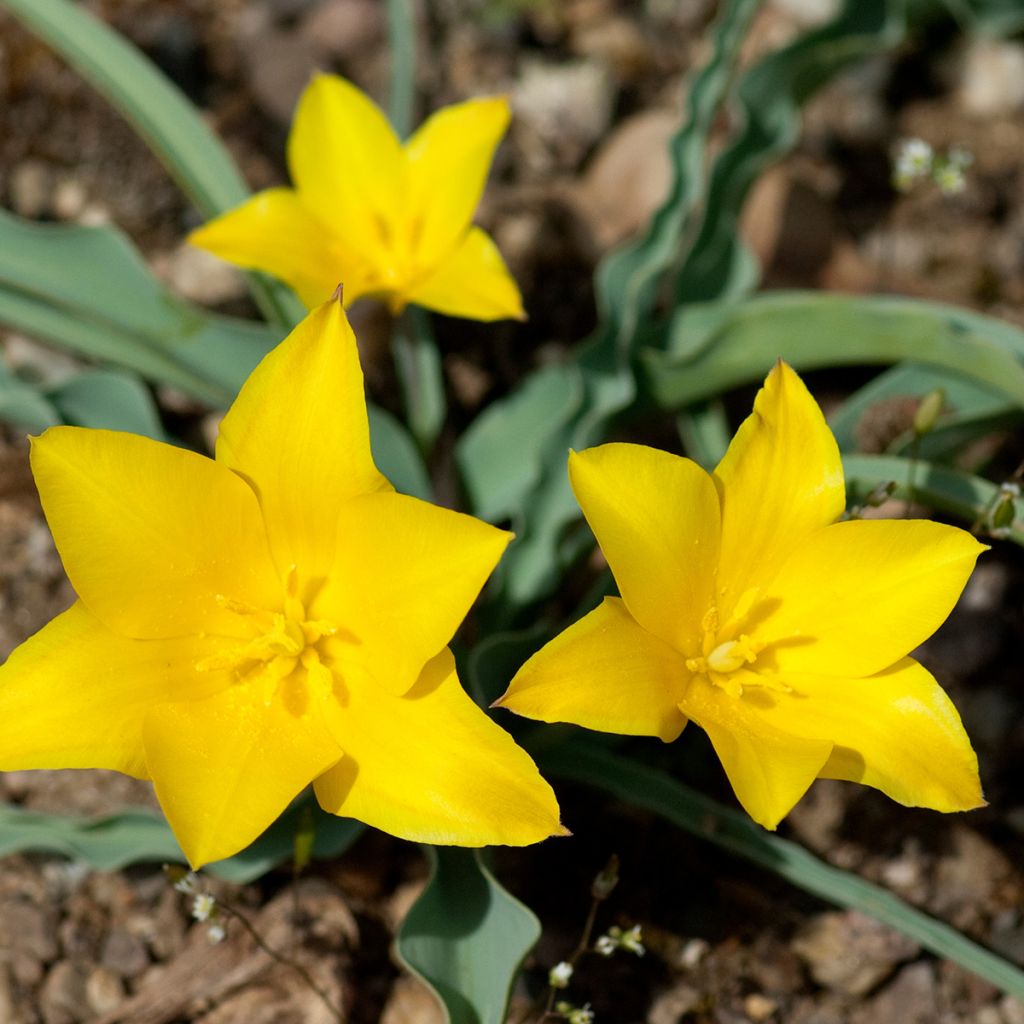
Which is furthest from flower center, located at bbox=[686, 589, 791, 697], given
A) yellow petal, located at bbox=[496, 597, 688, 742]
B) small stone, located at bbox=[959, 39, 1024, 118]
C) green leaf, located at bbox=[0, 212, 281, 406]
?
small stone, located at bbox=[959, 39, 1024, 118]

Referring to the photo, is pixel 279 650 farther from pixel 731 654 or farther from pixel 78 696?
pixel 731 654

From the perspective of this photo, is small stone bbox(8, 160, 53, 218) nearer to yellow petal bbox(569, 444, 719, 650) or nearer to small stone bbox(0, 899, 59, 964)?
small stone bbox(0, 899, 59, 964)

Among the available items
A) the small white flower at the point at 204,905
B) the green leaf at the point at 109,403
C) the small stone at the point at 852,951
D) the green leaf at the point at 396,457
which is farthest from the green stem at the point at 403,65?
the small stone at the point at 852,951

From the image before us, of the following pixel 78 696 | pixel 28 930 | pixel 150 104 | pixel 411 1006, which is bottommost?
pixel 411 1006

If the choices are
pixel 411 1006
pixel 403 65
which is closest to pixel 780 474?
pixel 411 1006

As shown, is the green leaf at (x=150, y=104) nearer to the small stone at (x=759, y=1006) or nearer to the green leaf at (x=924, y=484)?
the green leaf at (x=924, y=484)

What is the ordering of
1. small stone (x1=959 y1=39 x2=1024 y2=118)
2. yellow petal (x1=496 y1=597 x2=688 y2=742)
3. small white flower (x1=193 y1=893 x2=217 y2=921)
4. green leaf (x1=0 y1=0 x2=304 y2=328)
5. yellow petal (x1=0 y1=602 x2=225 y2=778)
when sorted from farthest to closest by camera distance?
1. small stone (x1=959 y1=39 x2=1024 y2=118)
2. green leaf (x1=0 y1=0 x2=304 y2=328)
3. small white flower (x1=193 y1=893 x2=217 y2=921)
4. yellow petal (x1=0 y1=602 x2=225 y2=778)
5. yellow petal (x1=496 y1=597 x2=688 y2=742)

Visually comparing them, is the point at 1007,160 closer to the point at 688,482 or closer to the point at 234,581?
the point at 688,482
